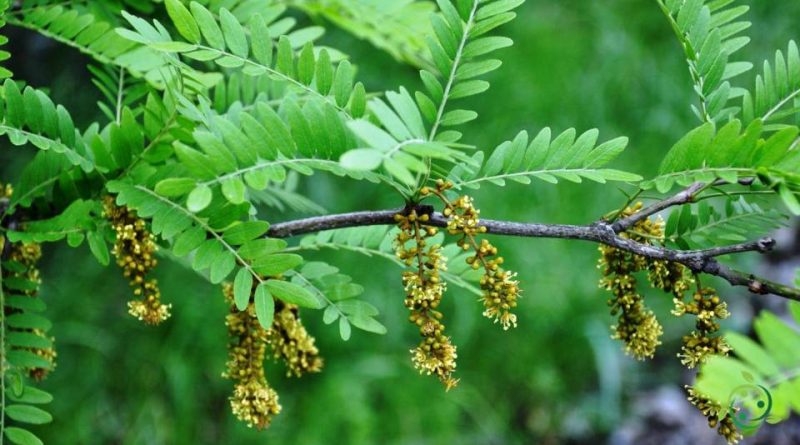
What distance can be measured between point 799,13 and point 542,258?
1.90 meters

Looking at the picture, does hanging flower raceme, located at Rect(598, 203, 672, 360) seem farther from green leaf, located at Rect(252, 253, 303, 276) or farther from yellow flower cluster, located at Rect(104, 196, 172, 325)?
yellow flower cluster, located at Rect(104, 196, 172, 325)

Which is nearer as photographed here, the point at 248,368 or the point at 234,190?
the point at 234,190

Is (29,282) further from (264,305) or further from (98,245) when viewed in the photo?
(264,305)

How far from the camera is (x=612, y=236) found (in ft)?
3.10

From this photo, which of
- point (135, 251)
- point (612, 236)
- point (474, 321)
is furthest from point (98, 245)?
point (474, 321)

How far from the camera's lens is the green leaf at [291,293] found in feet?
3.02

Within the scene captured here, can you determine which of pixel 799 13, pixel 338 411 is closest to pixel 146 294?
pixel 338 411

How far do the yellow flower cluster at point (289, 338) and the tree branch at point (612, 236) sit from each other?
14 centimetres

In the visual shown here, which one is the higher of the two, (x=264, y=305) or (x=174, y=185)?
(x=174, y=185)

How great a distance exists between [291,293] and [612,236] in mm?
398

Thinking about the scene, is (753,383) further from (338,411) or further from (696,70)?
(338,411)

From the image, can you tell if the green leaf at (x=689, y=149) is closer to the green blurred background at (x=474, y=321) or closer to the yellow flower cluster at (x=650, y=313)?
the yellow flower cluster at (x=650, y=313)

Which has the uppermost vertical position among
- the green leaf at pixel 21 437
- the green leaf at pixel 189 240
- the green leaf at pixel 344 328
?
the green leaf at pixel 189 240

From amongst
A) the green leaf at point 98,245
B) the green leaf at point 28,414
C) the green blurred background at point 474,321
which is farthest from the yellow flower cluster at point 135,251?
the green blurred background at point 474,321
